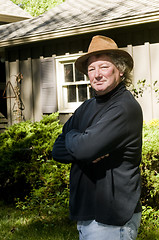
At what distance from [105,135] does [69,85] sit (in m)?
7.59

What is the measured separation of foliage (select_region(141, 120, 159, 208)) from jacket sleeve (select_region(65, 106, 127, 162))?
9.96ft

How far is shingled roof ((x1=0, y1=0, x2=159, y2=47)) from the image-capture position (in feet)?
25.7

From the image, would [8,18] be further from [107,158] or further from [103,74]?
[107,158]

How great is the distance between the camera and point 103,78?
2.11m

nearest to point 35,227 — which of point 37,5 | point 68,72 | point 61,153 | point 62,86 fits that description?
point 61,153

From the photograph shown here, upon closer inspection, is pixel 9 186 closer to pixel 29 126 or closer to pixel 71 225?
pixel 29 126

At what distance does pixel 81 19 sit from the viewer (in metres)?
→ 9.04

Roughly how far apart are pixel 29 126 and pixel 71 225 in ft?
7.63

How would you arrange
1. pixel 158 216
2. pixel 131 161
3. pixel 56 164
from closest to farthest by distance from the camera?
pixel 131 161, pixel 158 216, pixel 56 164

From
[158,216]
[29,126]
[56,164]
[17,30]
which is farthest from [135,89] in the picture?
[17,30]

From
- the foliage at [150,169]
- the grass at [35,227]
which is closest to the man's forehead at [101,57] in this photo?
the foliage at [150,169]

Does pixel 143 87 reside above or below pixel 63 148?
above

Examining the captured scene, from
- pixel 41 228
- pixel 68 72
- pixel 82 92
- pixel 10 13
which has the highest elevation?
pixel 10 13

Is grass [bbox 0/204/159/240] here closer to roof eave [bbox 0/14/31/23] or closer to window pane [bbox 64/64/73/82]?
window pane [bbox 64/64/73/82]
